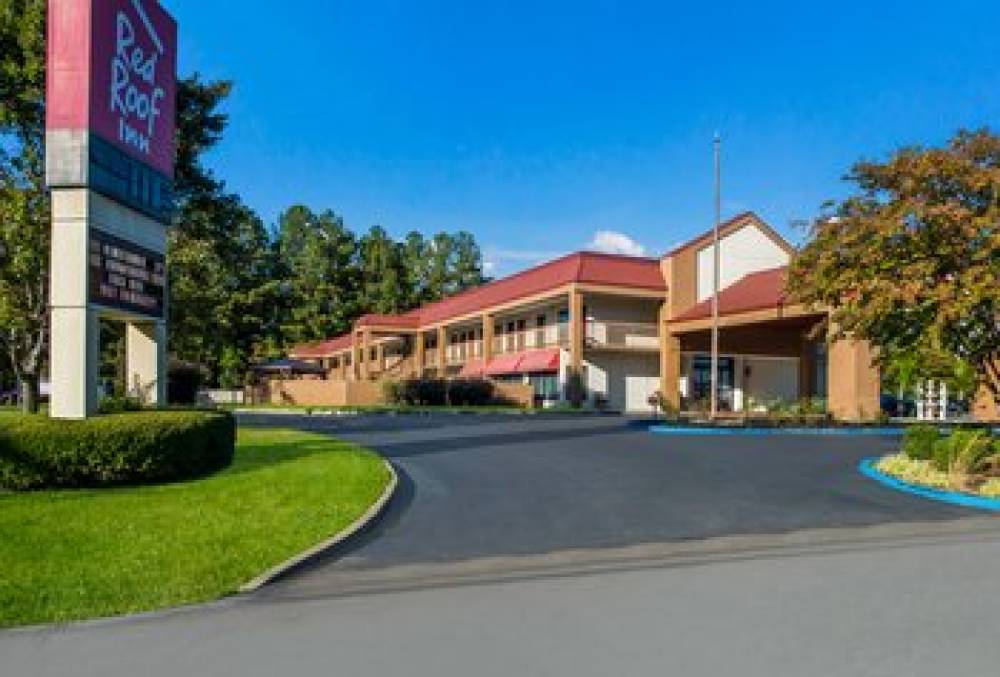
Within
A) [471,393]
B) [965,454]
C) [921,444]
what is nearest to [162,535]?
[965,454]

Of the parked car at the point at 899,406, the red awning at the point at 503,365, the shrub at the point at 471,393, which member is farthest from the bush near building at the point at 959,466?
the red awning at the point at 503,365

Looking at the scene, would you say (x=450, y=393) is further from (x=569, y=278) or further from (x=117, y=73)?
(x=117, y=73)

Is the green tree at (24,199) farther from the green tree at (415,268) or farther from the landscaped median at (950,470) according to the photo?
the green tree at (415,268)

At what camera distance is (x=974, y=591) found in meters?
7.15

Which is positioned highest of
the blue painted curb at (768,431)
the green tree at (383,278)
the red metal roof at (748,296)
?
the green tree at (383,278)

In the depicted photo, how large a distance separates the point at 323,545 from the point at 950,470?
1027 centimetres

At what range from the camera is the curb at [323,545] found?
7272 millimetres

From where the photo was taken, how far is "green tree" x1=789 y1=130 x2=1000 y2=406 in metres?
14.1

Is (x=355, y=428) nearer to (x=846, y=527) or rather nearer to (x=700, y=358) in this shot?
(x=846, y=527)

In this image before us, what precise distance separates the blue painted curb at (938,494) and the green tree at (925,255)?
96.4 inches

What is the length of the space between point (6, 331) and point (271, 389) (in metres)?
31.4

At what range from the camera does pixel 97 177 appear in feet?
39.8

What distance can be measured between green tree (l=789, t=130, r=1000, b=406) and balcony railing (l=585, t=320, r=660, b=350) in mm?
21651

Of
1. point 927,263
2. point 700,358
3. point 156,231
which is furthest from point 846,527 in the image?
point 700,358
